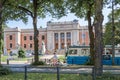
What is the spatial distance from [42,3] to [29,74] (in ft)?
65.9

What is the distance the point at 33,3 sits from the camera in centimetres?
3481

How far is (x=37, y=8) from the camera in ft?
117

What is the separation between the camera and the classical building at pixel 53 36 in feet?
398

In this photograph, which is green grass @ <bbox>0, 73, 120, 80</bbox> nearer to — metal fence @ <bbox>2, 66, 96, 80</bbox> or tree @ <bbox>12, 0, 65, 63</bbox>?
metal fence @ <bbox>2, 66, 96, 80</bbox>

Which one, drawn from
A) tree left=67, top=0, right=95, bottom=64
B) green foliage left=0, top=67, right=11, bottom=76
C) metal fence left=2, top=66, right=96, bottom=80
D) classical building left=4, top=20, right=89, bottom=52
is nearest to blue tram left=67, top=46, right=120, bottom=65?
tree left=67, top=0, right=95, bottom=64

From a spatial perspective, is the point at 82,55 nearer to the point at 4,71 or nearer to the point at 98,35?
the point at 4,71

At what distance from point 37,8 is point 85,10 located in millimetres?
5918

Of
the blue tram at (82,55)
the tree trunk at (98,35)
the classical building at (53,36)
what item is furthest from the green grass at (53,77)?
the classical building at (53,36)

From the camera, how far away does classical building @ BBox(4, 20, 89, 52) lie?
398ft

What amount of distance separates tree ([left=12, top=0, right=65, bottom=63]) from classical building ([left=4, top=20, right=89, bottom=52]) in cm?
8255

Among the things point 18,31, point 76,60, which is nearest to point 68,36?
point 18,31

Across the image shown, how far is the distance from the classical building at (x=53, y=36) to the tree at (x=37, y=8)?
82.6 metres

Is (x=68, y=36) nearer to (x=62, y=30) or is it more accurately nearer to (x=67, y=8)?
(x=62, y=30)

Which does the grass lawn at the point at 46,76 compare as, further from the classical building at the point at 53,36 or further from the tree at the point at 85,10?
the classical building at the point at 53,36
